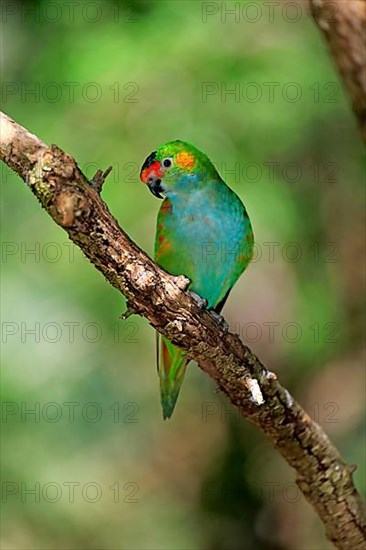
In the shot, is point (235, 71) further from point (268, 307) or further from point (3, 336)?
point (3, 336)

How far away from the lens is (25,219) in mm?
4027

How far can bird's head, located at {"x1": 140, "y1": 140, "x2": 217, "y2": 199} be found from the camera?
283 centimetres

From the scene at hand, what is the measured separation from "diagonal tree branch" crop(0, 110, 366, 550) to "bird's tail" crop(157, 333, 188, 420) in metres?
0.44

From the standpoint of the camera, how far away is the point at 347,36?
2.77 metres

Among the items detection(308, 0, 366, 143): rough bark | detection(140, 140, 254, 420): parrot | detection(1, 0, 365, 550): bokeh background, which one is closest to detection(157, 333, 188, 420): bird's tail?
detection(140, 140, 254, 420): parrot

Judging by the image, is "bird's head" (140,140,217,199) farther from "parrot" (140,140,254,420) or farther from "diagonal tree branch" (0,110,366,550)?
"diagonal tree branch" (0,110,366,550)

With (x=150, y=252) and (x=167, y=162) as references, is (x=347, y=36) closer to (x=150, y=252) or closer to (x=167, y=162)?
(x=167, y=162)

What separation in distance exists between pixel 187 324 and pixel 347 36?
1085 mm

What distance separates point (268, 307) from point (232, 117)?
3.69 feet

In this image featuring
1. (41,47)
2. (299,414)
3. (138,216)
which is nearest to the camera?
Answer: (299,414)

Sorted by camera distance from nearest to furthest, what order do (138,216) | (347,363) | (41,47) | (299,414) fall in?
1. (299,414)
2. (138,216)
3. (41,47)
4. (347,363)

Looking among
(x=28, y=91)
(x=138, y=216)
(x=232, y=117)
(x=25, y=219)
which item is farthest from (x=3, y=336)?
(x=232, y=117)

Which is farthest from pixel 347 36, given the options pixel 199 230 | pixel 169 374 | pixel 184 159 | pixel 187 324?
pixel 169 374

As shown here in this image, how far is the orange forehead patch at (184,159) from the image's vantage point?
112 inches
